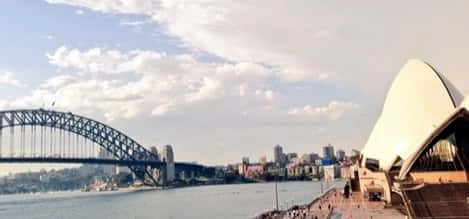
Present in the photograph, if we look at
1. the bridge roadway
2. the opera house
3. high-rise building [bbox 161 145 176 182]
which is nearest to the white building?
the opera house

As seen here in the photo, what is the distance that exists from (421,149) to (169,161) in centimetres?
10346

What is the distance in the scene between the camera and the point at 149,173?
132125 mm

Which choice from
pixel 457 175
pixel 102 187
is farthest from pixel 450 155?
pixel 102 187

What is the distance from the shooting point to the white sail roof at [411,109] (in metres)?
41.6

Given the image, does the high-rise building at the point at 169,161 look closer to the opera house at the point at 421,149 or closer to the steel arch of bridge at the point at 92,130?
the steel arch of bridge at the point at 92,130

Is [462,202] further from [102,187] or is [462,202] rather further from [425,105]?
[102,187]

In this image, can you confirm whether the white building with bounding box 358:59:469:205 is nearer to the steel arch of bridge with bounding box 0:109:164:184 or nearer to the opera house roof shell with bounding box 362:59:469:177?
the opera house roof shell with bounding box 362:59:469:177

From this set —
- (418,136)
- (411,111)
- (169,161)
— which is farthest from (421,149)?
(169,161)

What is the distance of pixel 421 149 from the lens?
1503 inches

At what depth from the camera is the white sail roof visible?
4156 cm

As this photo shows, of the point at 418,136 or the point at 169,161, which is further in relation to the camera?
the point at 169,161

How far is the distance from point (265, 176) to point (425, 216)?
479 ft

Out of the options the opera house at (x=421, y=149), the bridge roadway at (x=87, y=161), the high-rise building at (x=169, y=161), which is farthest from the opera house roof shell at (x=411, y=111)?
the high-rise building at (x=169, y=161)

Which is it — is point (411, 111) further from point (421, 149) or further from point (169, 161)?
point (169, 161)
